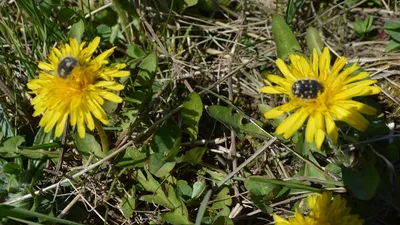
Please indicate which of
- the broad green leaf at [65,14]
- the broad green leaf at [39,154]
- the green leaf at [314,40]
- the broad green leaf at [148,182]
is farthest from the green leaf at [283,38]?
the broad green leaf at [39,154]

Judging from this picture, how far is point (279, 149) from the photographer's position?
2.90 meters

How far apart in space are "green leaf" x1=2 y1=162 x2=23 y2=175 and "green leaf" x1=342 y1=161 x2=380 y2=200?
171cm

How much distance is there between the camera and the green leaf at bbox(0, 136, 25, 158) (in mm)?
2793

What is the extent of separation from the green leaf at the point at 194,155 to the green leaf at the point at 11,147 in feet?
3.03

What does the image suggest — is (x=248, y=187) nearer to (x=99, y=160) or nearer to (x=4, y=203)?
(x=99, y=160)

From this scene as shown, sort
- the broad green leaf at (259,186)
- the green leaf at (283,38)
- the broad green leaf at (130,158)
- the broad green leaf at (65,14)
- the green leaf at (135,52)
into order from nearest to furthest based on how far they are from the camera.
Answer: the broad green leaf at (259,186), the broad green leaf at (130,158), the green leaf at (283,38), the green leaf at (135,52), the broad green leaf at (65,14)

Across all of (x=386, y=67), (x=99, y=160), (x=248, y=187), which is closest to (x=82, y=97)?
(x=99, y=160)

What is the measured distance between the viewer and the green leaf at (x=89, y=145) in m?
2.79

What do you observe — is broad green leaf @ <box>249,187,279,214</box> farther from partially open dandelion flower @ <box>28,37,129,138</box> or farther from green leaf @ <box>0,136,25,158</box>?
green leaf @ <box>0,136,25,158</box>

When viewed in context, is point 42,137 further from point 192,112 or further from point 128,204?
point 192,112

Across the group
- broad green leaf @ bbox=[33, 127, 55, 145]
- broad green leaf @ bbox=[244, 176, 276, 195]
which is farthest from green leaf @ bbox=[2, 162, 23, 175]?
broad green leaf @ bbox=[244, 176, 276, 195]

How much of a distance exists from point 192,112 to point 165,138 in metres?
0.21

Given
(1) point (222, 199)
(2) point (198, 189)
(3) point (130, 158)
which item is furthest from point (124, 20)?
(1) point (222, 199)

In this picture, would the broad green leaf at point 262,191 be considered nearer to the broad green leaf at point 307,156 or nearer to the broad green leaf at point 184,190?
the broad green leaf at point 307,156
